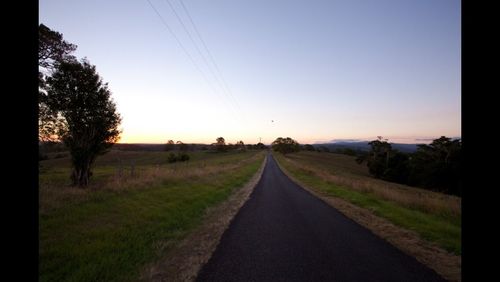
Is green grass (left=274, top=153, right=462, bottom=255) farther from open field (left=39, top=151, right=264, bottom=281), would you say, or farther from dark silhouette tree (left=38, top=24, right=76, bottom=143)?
dark silhouette tree (left=38, top=24, right=76, bottom=143)

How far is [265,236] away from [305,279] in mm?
3076

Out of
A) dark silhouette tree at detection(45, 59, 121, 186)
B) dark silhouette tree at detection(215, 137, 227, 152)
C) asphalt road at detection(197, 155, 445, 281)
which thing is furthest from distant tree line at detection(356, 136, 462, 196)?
dark silhouette tree at detection(215, 137, 227, 152)

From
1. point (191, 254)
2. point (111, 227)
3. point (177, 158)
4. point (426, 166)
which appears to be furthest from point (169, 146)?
point (191, 254)

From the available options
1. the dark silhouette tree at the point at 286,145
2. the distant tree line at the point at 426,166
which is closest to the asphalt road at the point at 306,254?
the distant tree line at the point at 426,166

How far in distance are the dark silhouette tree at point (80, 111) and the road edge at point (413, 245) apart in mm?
15816

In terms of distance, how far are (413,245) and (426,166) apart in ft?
184

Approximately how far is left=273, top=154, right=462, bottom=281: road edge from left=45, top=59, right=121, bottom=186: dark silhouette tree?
15.8m

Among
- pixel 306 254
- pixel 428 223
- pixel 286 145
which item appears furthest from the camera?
pixel 286 145

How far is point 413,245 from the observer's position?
310 inches

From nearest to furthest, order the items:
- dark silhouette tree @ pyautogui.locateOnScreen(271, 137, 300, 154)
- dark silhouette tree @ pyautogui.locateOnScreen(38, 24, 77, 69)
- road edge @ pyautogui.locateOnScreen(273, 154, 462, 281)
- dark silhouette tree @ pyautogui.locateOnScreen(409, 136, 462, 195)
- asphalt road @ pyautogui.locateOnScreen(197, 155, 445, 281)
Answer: asphalt road @ pyautogui.locateOnScreen(197, 155, 445, 281)
road edge @ pyautogui.locateOnScreen(273, 154, 462, 281)
dark silhouette tree @ pyautogui.locateOnScreen(38, 24, 77, 69)
dark silhouette tree @ pyautogui.locateOnScreen(409, 136, 462, 195)
dark silhouette tree @ pyautogui.locateOnScreen(271, 137, 300, 154)

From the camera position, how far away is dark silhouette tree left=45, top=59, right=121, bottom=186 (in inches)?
712

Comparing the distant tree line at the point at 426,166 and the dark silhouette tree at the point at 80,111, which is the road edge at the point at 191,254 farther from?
the distant tree line at the point at 426,166

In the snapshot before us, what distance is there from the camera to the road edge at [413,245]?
6191 mm

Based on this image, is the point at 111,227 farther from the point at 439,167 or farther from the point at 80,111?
the point at 439,167
